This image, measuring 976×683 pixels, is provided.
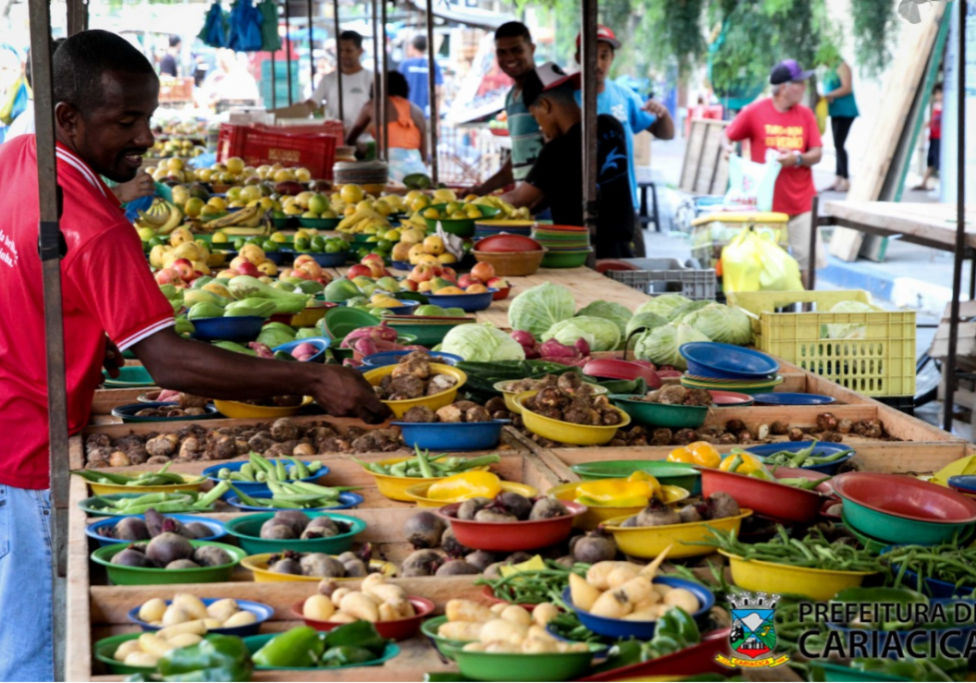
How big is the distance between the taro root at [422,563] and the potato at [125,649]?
1.72ft

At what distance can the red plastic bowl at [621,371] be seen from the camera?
341 cm

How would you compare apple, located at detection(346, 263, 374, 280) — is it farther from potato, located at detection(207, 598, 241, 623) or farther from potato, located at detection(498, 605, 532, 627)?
potato, located at detection(498, 605, 532, 627)

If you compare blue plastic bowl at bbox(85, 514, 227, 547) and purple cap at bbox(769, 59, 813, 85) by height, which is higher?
purple cap at bbox(769, 59, 813, 85)

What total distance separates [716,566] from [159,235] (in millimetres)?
4729

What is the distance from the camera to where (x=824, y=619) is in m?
1.83

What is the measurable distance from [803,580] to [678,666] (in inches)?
17.3

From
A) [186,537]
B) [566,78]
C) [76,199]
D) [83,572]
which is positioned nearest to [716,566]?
[186,537]

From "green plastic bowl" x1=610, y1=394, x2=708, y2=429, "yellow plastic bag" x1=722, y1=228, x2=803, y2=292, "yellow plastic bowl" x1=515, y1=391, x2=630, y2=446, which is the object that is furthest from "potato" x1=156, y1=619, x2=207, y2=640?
Result: "yellow plastic bag" x1=722, y1=228, x2=803, y2=292

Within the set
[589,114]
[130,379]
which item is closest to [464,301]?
[130,379]

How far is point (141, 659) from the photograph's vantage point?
1.75 meters

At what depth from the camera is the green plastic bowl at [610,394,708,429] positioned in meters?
3.13

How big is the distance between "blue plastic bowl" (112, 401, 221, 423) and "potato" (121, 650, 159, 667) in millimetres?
1439

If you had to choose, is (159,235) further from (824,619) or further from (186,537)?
(824,619)

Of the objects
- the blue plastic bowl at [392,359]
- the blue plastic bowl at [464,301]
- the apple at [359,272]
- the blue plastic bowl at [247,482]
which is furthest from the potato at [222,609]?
the apple at [359,272]
